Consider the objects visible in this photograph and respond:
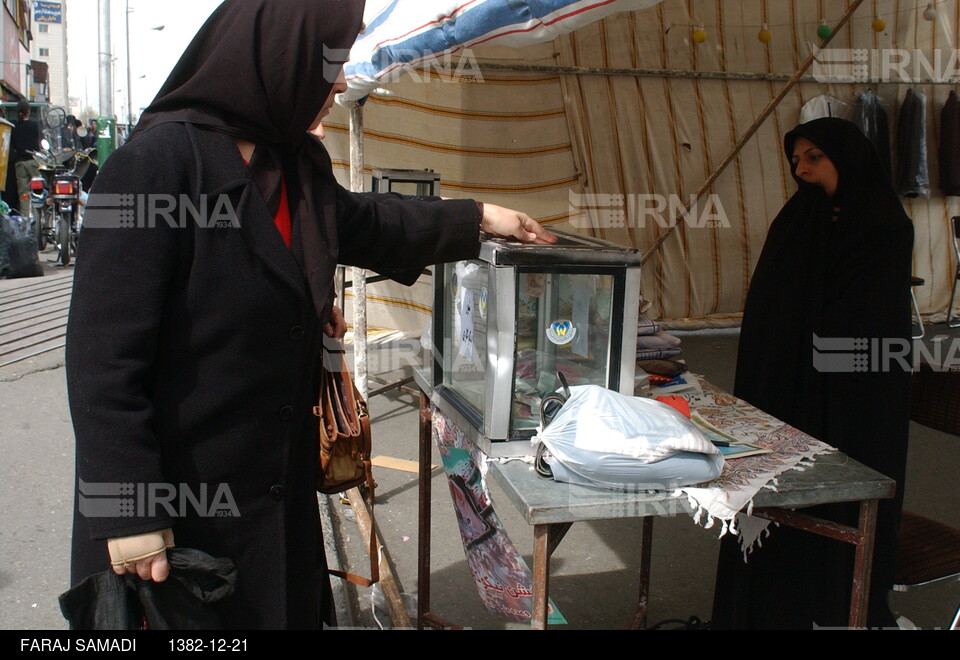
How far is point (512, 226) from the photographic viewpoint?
6.18 feet

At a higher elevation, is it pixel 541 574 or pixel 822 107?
pixel 822 107

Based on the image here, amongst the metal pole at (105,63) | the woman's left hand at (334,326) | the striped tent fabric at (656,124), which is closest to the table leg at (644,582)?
the woman's left hand at (334,326)

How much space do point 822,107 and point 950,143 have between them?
4.06 feet

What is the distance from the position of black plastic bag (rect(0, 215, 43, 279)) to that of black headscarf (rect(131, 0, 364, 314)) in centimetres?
827

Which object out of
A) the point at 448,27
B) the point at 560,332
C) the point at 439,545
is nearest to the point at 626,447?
the point at 560,332

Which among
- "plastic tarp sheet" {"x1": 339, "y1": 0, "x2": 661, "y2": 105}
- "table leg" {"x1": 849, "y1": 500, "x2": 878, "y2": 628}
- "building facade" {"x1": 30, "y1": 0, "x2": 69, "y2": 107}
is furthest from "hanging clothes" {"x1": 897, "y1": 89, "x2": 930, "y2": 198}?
"building facade" {"x1": 30, "y1": 0, "x2": 69, "y2": 107}

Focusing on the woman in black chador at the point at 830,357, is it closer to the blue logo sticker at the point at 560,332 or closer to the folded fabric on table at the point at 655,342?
the folded fabric on table at the point at 655,342

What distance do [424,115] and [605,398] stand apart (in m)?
4.94

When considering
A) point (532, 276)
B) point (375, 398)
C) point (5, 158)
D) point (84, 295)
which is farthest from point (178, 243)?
point (5, 158)

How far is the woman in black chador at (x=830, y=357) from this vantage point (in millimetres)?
2295

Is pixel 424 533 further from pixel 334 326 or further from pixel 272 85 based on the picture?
pixel 272 85

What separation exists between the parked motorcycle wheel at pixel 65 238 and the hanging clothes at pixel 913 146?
30.2 feet

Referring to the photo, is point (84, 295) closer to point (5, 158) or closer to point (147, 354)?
point (147, 354)

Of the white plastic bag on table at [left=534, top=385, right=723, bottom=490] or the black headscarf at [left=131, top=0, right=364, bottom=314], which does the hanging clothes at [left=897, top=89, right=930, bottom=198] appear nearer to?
the white plastic bag on table at [left=534, top=385, right=723, bottom=490]
